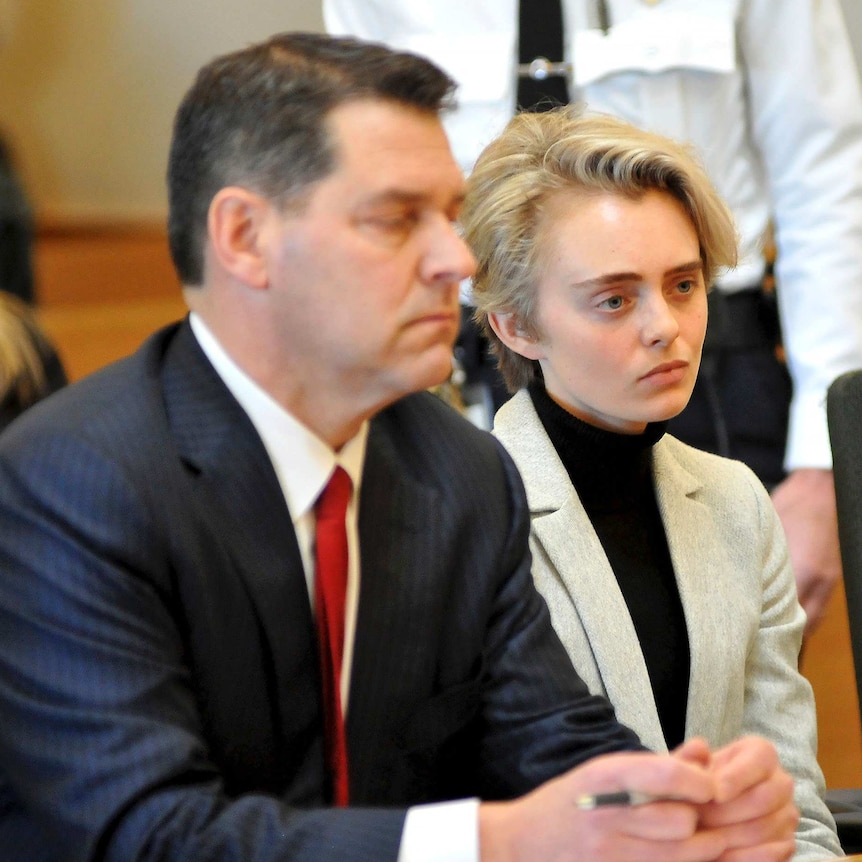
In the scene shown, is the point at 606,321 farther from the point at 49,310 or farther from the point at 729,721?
the point at 49,310

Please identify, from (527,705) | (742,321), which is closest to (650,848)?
(527,705)

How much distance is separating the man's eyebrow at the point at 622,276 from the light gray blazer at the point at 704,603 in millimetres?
180

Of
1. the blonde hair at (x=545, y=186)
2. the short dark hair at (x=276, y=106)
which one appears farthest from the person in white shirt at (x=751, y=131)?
the short dark hair at (x=276, y=106)

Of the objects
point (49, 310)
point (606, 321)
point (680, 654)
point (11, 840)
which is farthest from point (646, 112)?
point (49, 310)

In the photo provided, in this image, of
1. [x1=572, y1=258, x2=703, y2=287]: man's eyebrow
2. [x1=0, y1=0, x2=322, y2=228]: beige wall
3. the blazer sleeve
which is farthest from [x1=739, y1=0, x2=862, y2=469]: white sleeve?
[x1=0, y1=0, x2=322, y2=228]: beige wall

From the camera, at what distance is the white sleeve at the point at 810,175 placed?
7.71 ft

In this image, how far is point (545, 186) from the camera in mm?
1745

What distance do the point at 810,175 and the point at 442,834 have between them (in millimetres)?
1577

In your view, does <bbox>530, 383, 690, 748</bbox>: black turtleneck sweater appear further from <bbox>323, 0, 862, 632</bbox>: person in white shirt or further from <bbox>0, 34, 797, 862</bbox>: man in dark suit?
<bbox>323, 0, 862, 632</bbox>: person in white shirt

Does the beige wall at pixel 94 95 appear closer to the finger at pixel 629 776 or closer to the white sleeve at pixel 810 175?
the white sleeve at pixel 810 175

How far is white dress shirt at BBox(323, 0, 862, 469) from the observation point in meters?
2.33

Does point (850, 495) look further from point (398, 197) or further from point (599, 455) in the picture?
point (398, 197)

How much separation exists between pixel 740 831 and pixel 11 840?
649 mm

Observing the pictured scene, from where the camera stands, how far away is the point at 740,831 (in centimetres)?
126
